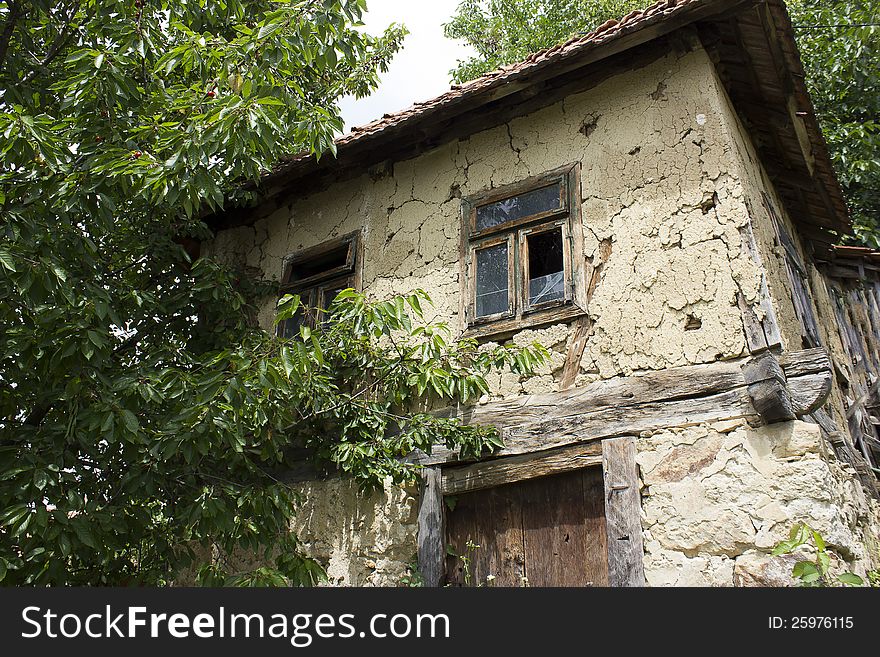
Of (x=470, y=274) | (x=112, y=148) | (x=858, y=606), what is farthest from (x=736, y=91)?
(x=112, y=148)

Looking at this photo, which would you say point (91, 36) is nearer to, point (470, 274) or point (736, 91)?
point (470, 274)

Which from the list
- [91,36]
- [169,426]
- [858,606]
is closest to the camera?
[858,606]

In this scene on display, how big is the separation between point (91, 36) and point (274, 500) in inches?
134

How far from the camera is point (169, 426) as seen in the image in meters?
4.49

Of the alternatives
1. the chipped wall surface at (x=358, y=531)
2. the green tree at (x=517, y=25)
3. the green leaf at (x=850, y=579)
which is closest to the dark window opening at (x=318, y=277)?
the chipped wall surface at (x=358, y=531)

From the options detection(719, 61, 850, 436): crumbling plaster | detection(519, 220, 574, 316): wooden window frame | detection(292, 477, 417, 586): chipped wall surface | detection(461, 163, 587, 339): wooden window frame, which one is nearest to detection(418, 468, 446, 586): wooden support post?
detection(292, 477, 417, 586): chipped wall surface

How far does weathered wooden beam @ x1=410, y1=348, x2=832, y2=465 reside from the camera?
4.69 m

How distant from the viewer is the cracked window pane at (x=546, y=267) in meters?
5.81

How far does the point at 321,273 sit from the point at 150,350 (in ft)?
5.93

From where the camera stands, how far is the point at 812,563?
4059 mm

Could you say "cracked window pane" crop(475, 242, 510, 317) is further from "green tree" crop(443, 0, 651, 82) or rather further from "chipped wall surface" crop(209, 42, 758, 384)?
"green tree" crop(443, 0, 651, 82)

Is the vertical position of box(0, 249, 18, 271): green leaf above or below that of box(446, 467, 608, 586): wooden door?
above

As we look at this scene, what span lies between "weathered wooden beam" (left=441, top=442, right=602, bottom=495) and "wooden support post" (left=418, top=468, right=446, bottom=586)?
8 centimetres

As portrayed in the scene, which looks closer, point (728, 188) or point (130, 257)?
point (728, 188)
